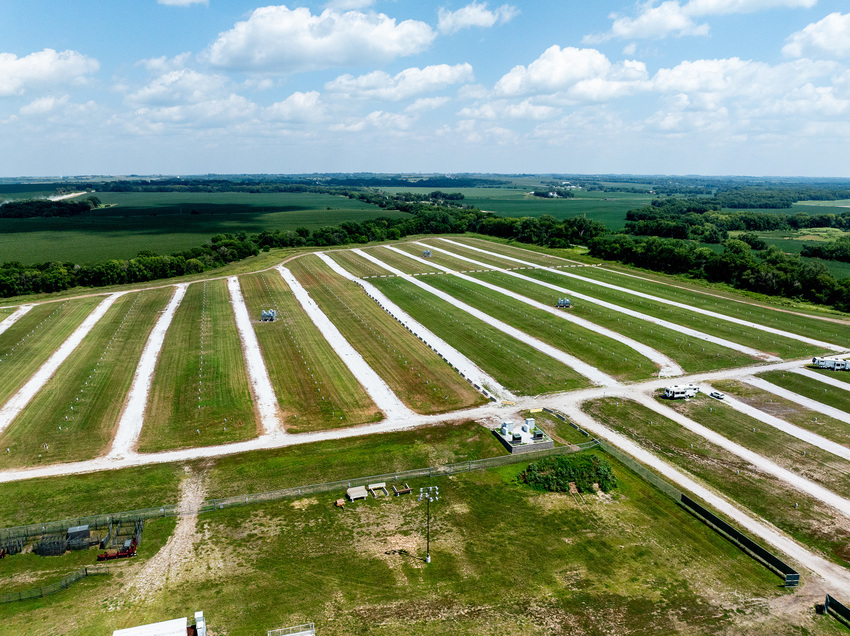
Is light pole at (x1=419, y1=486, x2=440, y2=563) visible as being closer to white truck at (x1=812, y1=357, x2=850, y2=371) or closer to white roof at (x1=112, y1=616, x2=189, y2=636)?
white roof at (x1=112, y1=616, x2=189, y2=636)

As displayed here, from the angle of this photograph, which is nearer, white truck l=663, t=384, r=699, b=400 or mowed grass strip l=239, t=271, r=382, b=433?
mowed grass strip l=239, t=271, r=382, b=433

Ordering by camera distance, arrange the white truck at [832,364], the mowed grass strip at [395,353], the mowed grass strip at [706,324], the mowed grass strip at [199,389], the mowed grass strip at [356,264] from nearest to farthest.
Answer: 1. the mowed grass strip at [199,389]
2. the mowed grass strip at [395,353]
3. the white truck at [832,364]
4. the mowed grass strip at [706,324]
5. the mowed grass strip at [356,264]

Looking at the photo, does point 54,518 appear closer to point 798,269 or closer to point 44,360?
point 44,360

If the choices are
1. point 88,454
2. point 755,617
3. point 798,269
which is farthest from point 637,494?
point 798,269

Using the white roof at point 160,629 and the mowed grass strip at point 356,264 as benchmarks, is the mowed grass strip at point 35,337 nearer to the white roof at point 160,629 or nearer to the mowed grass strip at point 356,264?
the white roof at point 160,629

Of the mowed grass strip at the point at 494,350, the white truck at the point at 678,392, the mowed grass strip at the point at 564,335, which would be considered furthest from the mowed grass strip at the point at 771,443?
the mowed grass strip at the point at 494,350

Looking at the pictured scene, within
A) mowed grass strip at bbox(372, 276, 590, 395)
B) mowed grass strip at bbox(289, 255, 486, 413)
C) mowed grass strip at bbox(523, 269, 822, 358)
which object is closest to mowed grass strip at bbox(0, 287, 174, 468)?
mowed grass strip at bbox(289, 255, 486, 413)

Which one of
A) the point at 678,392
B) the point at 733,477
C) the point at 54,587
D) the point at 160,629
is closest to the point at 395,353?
the point at 678,392
